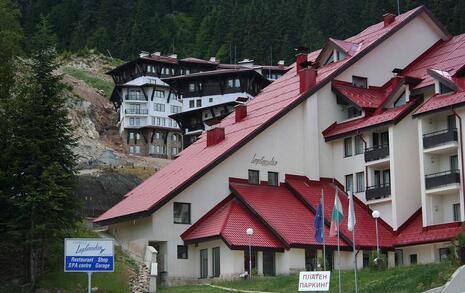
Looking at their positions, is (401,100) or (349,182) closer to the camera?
(401,100)

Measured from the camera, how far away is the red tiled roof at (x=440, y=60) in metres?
59.3

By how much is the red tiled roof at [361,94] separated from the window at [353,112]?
2.98 ft

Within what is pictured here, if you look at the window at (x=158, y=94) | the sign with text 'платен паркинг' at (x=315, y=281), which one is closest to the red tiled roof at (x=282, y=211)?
the sign with text 'платен паркинг' at (x=315, y=281)

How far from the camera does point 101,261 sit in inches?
1325

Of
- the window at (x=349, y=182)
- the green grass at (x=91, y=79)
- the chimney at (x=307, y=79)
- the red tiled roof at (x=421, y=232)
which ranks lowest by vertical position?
the red tiled roof at (x=421, y=232)

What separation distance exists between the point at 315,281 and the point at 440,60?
30.1 m

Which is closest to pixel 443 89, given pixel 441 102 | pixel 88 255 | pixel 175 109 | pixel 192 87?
pixel 441 102

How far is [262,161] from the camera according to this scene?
60.6 metres

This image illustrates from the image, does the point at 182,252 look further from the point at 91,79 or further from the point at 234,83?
the point at 91,79

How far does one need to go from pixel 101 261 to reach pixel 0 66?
30.6 m

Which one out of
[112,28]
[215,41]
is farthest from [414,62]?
[112,28]

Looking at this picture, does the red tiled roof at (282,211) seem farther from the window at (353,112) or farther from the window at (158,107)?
the window at (158,107)

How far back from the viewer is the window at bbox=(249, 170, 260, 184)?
60.1 m

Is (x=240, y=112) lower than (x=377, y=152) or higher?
higher
